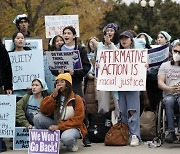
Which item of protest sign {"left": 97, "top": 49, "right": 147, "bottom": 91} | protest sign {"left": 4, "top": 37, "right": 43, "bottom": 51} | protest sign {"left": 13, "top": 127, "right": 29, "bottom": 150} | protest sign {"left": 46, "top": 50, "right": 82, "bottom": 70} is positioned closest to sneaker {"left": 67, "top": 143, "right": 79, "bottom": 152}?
protest sign {"left": 13, "top": 127, "right": 29, "bottom": 150}

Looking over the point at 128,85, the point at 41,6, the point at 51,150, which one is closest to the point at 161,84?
the point at 128,85

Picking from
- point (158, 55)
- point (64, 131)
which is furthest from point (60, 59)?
point (158, 55)

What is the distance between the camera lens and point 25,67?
8109 millimetres

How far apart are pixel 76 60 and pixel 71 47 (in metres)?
0.30

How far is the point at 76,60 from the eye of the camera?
7.61 m

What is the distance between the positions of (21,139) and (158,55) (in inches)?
97.1

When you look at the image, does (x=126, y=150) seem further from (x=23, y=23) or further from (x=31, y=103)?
(x=23, y=23)

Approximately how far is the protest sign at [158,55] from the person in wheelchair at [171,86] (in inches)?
8.3

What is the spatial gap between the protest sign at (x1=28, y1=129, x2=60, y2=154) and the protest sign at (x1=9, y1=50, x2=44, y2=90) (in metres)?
1.21

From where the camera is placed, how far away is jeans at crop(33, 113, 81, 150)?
23.0 feet

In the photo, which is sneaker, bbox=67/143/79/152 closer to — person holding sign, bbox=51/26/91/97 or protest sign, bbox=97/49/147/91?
person holding sign, bbox=51/26/91/97

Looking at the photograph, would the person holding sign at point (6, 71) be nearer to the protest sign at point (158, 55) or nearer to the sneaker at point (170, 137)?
the protest sign at point (158, 55)

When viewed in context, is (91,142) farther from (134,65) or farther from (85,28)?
(85,28)

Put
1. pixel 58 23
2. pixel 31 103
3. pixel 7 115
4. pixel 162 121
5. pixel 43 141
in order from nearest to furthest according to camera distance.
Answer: pixel 43 141 → pixel 7 115 → pixel 162 121 → pixel 31 103 → pixel 58 23
